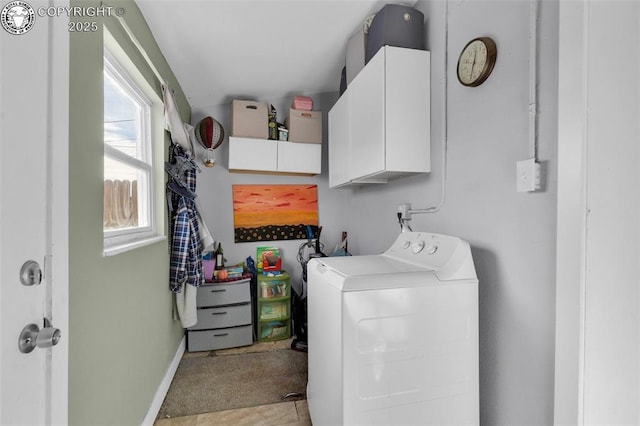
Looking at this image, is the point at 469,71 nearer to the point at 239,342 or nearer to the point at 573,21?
the point at 573,21

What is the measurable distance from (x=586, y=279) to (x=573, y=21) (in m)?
0.76

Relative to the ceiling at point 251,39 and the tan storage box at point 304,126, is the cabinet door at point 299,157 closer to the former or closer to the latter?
the tan storage box at point 304,126

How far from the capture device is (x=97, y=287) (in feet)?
3.47

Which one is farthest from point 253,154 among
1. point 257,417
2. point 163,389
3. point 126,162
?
point 257,417

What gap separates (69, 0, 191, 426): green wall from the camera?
919 millimetres

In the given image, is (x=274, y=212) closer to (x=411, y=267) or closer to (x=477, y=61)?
(x=411, y=267)

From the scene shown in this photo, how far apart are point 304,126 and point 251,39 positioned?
3.49 feet

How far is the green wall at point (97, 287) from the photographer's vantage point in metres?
0.92

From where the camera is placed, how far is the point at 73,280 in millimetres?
899
